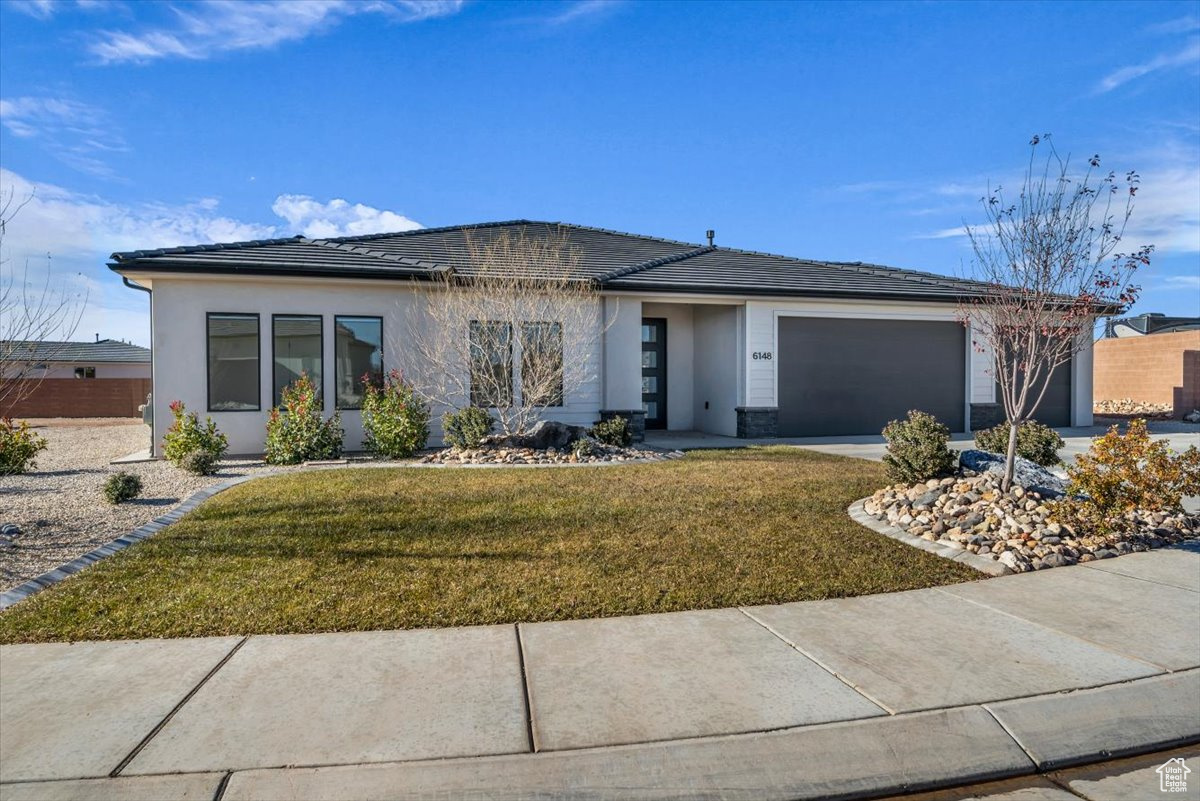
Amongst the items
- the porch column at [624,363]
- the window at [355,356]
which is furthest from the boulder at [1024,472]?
the window at [355,356]

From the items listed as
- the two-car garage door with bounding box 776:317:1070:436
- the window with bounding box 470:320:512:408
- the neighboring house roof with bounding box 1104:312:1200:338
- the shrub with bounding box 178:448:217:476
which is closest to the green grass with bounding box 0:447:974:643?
the shrub with bounding box 178:448:217:476

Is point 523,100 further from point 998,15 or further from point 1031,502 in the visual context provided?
point 1031,502

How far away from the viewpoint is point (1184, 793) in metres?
2.98

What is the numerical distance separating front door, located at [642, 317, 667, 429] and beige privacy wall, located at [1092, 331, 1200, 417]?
14.6 metres

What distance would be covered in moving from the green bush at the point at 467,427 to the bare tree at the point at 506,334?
1.43ft

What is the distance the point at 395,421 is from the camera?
12.2m

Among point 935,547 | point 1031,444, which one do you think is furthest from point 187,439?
point 1031,444

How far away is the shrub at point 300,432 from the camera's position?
11.8 metres

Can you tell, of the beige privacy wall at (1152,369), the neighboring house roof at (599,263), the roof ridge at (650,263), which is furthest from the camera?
the beige privacy wall at (1152,369)

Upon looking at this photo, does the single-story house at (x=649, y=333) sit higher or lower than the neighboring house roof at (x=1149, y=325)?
lower

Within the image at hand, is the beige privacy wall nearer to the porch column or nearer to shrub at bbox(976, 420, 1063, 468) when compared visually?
shrub at bbox(976, 420, 1063, 468)

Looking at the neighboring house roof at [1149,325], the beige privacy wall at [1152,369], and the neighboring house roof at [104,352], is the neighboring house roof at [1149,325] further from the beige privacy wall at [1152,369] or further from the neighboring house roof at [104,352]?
the neighboring house roof at [104,352]

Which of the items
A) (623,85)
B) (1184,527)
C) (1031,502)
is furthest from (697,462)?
(623,85)

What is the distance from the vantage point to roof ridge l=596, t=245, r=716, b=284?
1478 centimetres
